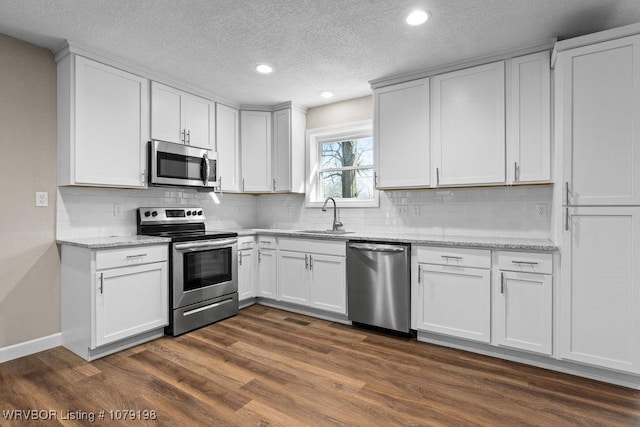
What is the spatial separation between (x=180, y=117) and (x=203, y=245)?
1.37 metres

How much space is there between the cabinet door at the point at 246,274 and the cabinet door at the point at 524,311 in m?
2.56

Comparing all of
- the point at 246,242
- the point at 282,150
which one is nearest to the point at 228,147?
the point at 282,150

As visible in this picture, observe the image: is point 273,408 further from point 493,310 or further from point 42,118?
point 42,118

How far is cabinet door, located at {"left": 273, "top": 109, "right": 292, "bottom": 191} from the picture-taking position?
4.40 meters

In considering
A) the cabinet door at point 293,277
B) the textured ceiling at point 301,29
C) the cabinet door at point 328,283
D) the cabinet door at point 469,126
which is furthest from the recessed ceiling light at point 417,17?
the cabinet door at point 293,277

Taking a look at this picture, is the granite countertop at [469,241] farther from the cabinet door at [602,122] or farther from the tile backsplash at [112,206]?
the tile backsplash at [112,206]

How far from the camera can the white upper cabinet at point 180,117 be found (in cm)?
345

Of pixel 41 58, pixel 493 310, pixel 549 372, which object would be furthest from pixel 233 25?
pixel 549 372

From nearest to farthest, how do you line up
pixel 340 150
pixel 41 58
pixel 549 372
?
1. pixel 549 372
2. pixel 41 58
3. pixel 340 150

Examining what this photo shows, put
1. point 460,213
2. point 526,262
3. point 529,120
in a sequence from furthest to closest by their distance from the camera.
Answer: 1. point 460,213
2. point 529,120
3. point 526,262

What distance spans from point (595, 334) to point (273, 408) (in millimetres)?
2160

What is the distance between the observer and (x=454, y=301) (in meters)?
2.90

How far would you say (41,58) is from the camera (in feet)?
9.55

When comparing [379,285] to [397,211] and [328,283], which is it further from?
[397,211]
